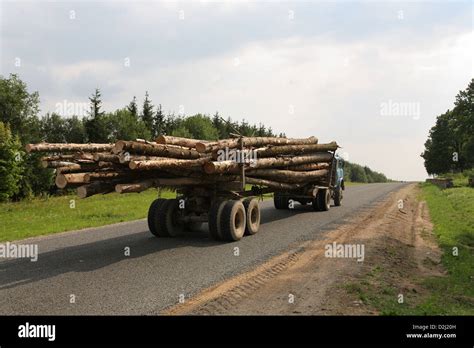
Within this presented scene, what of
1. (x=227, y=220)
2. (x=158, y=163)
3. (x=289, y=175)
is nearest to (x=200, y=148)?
(x=158, y=163)

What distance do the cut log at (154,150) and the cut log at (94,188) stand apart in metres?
1.08

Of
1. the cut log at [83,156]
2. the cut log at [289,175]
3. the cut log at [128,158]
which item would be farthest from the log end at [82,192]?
the cut log at [289,175]

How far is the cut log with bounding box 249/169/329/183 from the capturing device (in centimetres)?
1425

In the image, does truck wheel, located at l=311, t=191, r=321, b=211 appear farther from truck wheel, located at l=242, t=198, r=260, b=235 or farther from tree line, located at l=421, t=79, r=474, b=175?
tree line, located at l=421, t=79, r=474, b=175

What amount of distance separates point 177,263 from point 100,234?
5.12 meters

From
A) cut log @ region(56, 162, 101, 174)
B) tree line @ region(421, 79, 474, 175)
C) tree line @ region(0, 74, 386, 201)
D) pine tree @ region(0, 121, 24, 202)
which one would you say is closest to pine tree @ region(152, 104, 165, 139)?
tree line @ region(0, 74, 386, 201)

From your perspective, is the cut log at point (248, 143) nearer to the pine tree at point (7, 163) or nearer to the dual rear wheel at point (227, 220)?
the dual rear wheel at point (227, 220)

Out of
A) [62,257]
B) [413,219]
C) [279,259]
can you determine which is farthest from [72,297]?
[413,219]

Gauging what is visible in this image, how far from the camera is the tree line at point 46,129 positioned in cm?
3775

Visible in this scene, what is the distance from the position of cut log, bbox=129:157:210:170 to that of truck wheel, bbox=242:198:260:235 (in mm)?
2321

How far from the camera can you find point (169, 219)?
39.6 ft

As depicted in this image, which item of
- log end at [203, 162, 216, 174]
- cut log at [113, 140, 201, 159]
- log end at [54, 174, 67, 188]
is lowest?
log end at [54, 174, 67, 188]

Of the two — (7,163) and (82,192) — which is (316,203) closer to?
(82,192)

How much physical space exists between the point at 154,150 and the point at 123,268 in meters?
2.72
